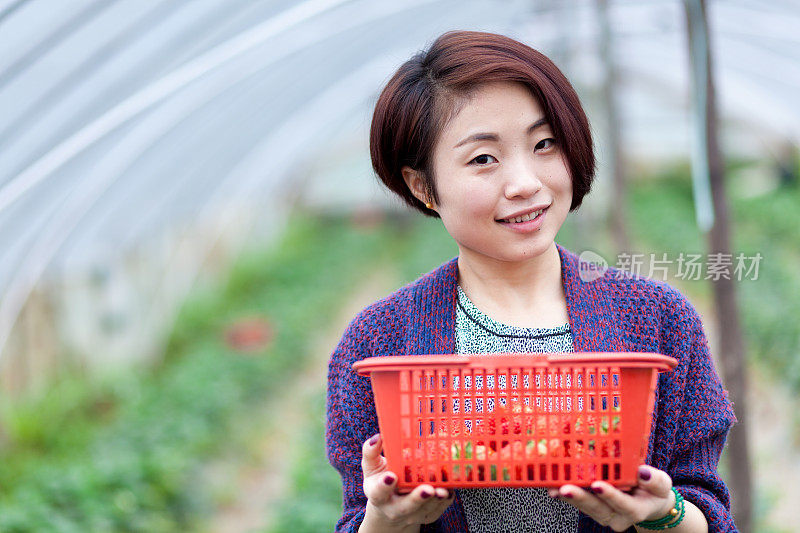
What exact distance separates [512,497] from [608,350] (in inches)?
11.9

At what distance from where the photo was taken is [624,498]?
1.31 m

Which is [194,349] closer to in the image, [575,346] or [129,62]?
[129,62]

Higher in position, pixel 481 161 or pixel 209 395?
pixel 209 395

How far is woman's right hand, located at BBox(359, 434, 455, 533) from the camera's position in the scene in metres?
1.34

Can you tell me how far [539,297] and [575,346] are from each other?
143mm

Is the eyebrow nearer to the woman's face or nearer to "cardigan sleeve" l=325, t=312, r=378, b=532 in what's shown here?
the woman's face

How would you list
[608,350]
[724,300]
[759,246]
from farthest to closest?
[759,246] < [724,300] < [608,350]

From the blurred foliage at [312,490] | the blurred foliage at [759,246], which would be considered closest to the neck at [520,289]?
the blurred foliage at [759,246]

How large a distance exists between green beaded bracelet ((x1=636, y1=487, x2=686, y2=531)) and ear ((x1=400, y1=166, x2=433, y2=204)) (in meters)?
0.65

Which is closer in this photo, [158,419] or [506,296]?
[506,296]

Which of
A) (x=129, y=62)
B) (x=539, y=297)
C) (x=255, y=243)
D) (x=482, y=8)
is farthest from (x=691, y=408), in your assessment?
(x=255, y=243)

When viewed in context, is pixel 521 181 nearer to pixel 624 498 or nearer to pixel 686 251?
pixel 624 498

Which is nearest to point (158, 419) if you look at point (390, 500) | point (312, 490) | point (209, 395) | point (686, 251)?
point (209, 395)

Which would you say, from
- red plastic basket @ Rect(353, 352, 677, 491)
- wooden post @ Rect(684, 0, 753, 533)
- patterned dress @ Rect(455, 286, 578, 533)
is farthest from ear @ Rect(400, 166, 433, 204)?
wooden post @ Rect(684, 0, 753, 533)
